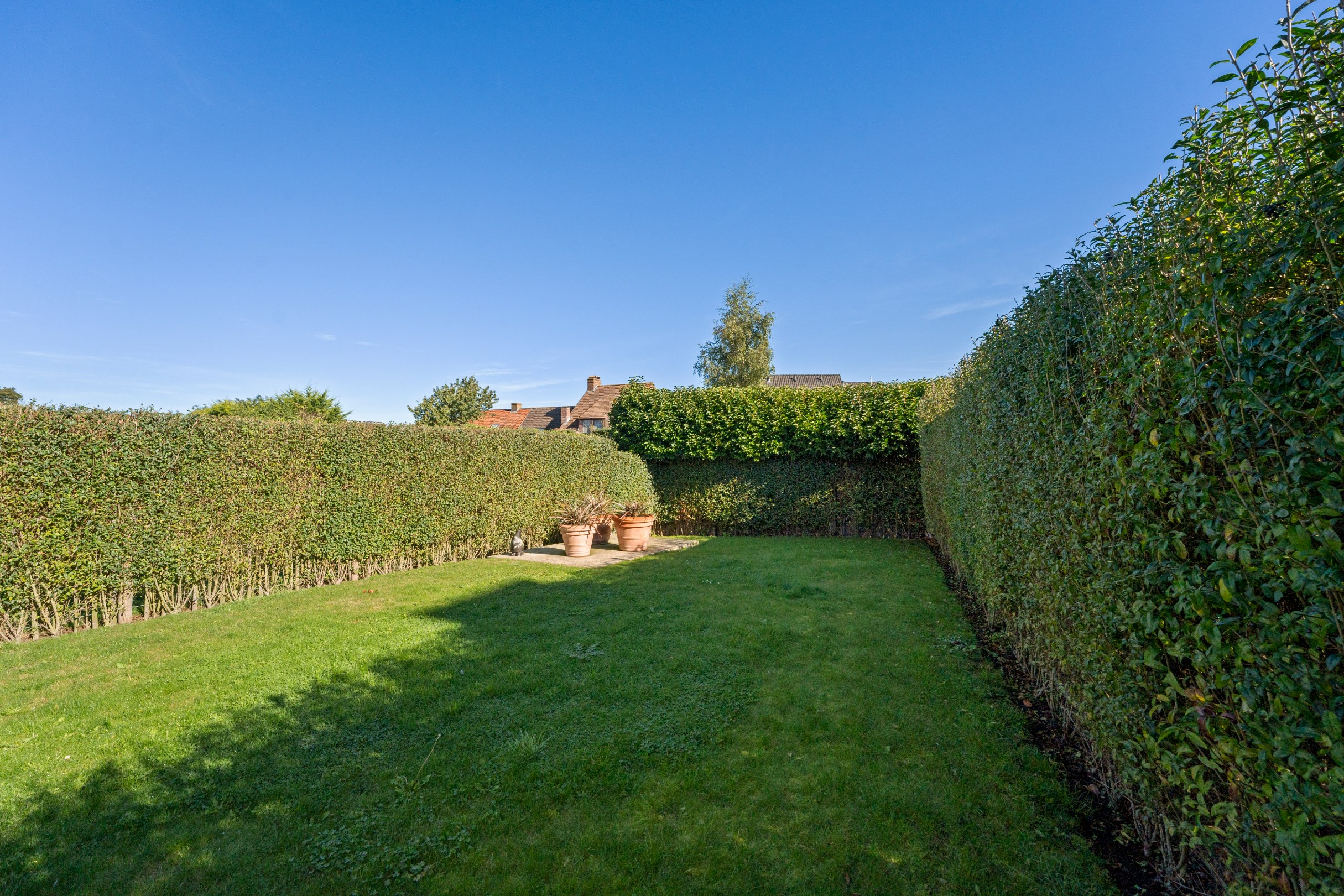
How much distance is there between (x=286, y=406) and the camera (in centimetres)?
2255

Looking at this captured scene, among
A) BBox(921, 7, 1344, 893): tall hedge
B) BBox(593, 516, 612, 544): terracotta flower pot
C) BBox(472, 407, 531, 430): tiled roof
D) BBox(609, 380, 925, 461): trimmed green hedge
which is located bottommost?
BBox(593, 516, 612, 544): terracotta flower pot

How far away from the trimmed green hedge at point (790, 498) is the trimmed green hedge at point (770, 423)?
0.91 ft

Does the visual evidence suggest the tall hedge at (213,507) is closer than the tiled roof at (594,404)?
Yes

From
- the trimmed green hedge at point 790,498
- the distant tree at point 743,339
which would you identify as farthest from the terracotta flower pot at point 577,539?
the distant tree at point 743,339

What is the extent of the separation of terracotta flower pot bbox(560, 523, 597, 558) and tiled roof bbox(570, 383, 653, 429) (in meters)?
29.0

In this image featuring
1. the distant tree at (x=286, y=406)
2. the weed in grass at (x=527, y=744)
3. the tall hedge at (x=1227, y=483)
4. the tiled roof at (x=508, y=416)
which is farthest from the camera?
the tiled roof at (x=508, y=416)

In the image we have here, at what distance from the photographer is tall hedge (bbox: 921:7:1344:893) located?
121 cm

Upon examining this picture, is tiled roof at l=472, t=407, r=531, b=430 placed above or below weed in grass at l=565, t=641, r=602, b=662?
above

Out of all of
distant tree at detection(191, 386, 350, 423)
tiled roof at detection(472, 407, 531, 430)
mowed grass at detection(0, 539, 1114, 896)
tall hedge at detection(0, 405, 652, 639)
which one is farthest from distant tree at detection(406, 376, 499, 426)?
mowed grass at detection(0, 539, 1114, 896)

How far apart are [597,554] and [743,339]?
18661mm

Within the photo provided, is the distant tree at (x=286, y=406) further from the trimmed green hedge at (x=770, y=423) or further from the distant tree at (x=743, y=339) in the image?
the distant tree at (x=743, y=339)

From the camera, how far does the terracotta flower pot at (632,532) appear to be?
11297 mm

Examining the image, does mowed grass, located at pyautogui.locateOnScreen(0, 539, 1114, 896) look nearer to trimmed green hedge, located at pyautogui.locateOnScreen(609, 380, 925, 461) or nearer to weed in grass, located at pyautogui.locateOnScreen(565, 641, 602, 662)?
weed in grass, located at pyautogui.locateOnScreen(565, 641, 602, 662)

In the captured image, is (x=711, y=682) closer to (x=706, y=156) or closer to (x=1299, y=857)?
(x=1299, y=857)
